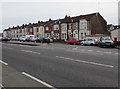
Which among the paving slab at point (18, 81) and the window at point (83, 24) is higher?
the window at point (83, 24)

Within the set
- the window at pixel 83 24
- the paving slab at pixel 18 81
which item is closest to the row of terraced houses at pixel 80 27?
the window at pixel 83 24

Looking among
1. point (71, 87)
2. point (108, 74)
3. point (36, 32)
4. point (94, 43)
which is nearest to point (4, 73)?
point (71, 87)

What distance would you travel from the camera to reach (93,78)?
6594 millimetres

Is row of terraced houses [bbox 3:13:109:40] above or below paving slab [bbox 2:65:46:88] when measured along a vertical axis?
above

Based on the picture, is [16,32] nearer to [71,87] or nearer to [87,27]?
[87,27]

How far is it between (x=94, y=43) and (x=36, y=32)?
49052 millimetres

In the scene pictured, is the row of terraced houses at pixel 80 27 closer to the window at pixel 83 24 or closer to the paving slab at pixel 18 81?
the window at pixel 83 24

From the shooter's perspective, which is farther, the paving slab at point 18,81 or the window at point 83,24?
the window at point 83,24

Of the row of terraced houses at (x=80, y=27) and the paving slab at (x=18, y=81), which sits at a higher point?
the row of terraced houses at (x=80, y=27)

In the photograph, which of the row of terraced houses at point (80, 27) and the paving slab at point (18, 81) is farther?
the row of terraced houses at point (80, 27)

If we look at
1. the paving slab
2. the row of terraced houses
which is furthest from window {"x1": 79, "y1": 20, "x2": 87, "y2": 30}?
the paving slab

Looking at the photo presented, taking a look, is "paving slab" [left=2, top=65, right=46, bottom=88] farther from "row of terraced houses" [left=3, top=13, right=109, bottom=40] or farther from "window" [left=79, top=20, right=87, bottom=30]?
"window" [left=79, top=20, right=87, bottom=30]

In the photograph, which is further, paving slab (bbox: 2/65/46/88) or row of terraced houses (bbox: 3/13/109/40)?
row of terraced houses (bbox: 3/13/109/40)

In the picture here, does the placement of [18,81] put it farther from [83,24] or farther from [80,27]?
[80,27]
